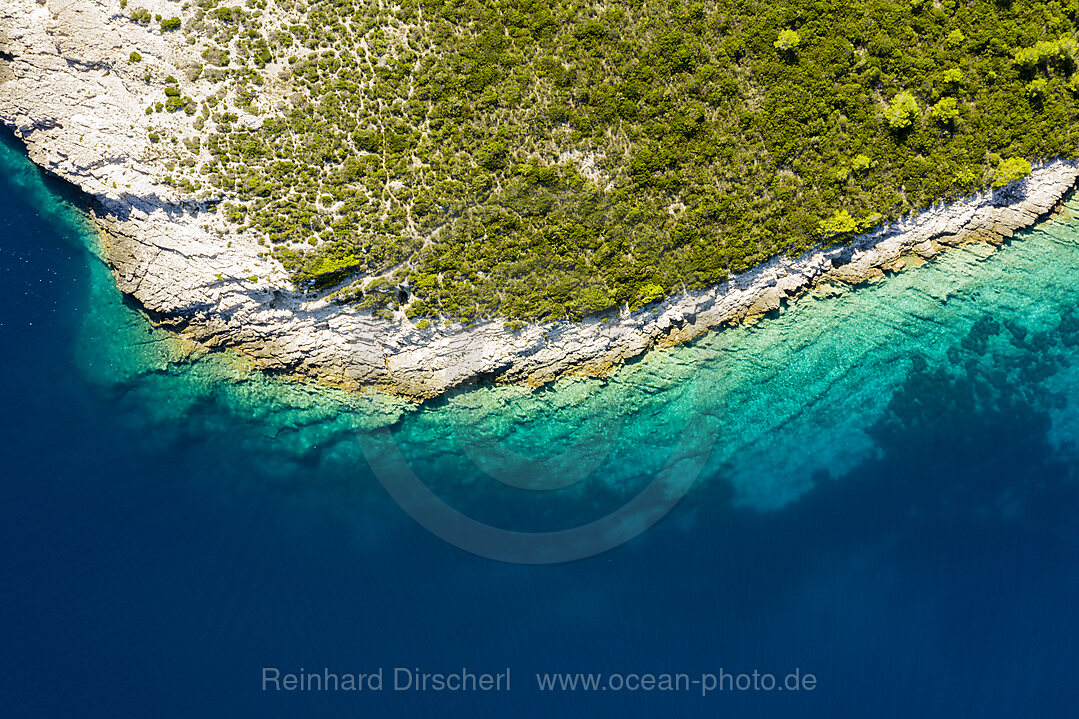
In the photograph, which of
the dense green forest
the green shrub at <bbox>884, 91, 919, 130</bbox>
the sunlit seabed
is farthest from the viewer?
the sunlit seabed

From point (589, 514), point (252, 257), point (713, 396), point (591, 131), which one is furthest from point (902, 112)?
point (252, 257)

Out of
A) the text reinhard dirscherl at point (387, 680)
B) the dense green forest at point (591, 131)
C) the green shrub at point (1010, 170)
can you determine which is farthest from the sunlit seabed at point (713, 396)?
the text reinhard dirscherl at point (387, 680)

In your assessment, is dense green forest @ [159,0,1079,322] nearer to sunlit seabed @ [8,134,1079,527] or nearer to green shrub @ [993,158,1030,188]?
green shrub @ [993,158,1030,188]

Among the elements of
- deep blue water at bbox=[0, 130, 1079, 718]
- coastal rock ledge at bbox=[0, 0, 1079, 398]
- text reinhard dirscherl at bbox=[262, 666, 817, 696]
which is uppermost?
coastal rock ledge at bbox=[0, 0, 1079, 398]

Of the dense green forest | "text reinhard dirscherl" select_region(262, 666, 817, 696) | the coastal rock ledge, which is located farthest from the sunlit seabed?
"text reinhard dirscherl" select_region(262, 666, 817, 696)

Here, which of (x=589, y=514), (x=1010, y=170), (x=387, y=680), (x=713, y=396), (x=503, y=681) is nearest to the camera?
(x=1010, y=170)

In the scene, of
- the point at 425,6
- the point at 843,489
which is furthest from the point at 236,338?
the point at 843,489

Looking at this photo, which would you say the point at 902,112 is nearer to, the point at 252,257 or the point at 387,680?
the point at 252,257
